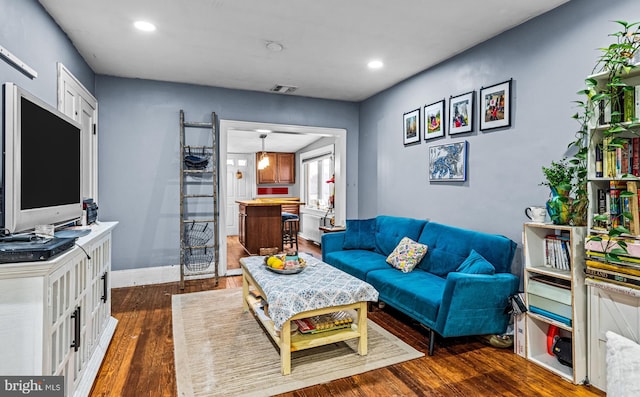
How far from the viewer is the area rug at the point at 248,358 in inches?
85.0

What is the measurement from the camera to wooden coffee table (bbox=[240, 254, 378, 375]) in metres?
2.24

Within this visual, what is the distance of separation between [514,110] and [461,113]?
0.58 metres

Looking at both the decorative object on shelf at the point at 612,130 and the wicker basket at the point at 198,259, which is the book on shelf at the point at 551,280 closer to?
the decorative object on shelf at the point at 612,130

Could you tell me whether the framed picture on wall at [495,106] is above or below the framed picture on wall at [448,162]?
above

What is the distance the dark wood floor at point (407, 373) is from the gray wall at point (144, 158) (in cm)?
147

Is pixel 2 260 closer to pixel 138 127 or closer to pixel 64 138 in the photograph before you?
pixel 64 138

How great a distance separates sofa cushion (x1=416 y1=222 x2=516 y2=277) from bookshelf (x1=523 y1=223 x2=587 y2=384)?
0.78 feet

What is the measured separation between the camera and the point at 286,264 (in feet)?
9.04

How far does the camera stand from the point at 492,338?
268cm

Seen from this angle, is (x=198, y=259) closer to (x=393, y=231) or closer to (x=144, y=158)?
(x=144, y=158)

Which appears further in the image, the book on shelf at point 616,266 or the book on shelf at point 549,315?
the book on shelf at point 549,315

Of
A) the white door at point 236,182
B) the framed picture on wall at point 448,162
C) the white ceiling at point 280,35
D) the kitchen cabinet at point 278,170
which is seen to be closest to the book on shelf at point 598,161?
the white ceiling at point 280,35

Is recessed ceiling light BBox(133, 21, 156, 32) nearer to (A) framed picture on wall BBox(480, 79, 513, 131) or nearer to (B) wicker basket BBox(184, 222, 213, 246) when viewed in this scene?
(B) wicker basket BBox(184, 222, 213, 246)

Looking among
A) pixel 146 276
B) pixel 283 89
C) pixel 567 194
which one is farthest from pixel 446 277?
pixel 146 276
